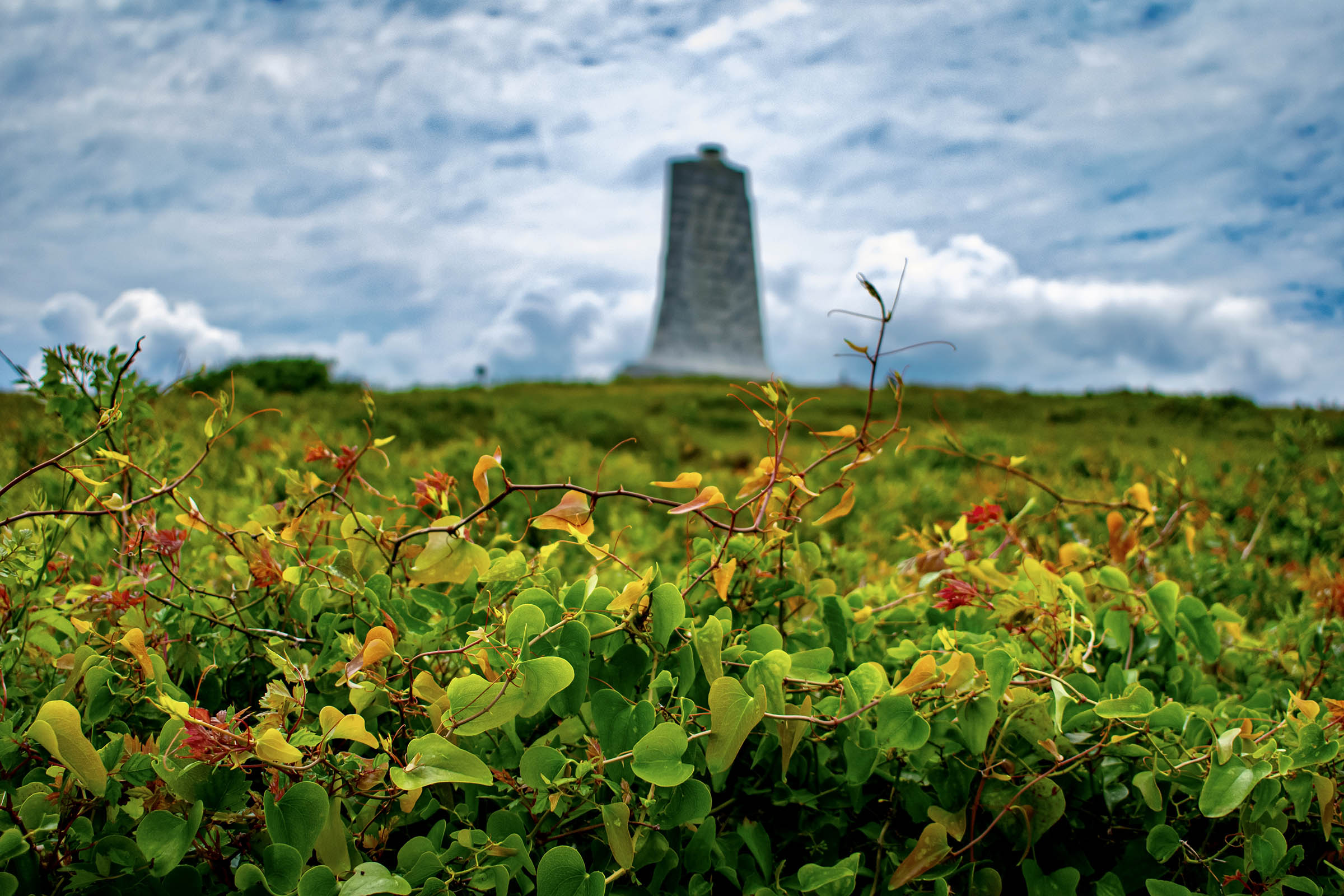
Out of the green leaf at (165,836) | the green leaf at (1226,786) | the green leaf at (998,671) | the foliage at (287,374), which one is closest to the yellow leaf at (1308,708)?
the green leaf at (1226,786)

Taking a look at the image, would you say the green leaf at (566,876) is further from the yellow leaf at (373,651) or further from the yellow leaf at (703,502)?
the yellow leaf at (703,502)

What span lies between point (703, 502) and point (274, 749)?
53 centimetres

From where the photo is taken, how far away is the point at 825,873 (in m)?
1.04

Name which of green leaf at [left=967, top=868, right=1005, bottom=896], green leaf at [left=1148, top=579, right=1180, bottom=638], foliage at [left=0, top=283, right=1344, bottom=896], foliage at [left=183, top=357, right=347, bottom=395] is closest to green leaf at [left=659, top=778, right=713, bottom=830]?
foliage at [left=0, top=283, right=1344, bottom=896]

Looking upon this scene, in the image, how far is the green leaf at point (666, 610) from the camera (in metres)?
0.98

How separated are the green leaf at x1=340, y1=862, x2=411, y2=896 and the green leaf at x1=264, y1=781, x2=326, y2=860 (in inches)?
2.3

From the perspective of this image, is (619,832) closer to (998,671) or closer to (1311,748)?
(998,671)

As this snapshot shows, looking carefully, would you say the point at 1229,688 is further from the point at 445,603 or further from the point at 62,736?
the point at 62,736

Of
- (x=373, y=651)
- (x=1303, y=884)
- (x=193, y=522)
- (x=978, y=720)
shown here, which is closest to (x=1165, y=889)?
(x=1303, y=884)

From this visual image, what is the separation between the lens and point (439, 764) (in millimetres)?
874

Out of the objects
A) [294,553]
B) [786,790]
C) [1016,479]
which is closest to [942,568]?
[786,790]

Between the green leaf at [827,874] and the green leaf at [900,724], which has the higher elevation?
the green leaf at [900,724]

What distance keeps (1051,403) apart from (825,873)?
1142 centimetres

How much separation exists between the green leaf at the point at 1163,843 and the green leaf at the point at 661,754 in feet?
2.27
